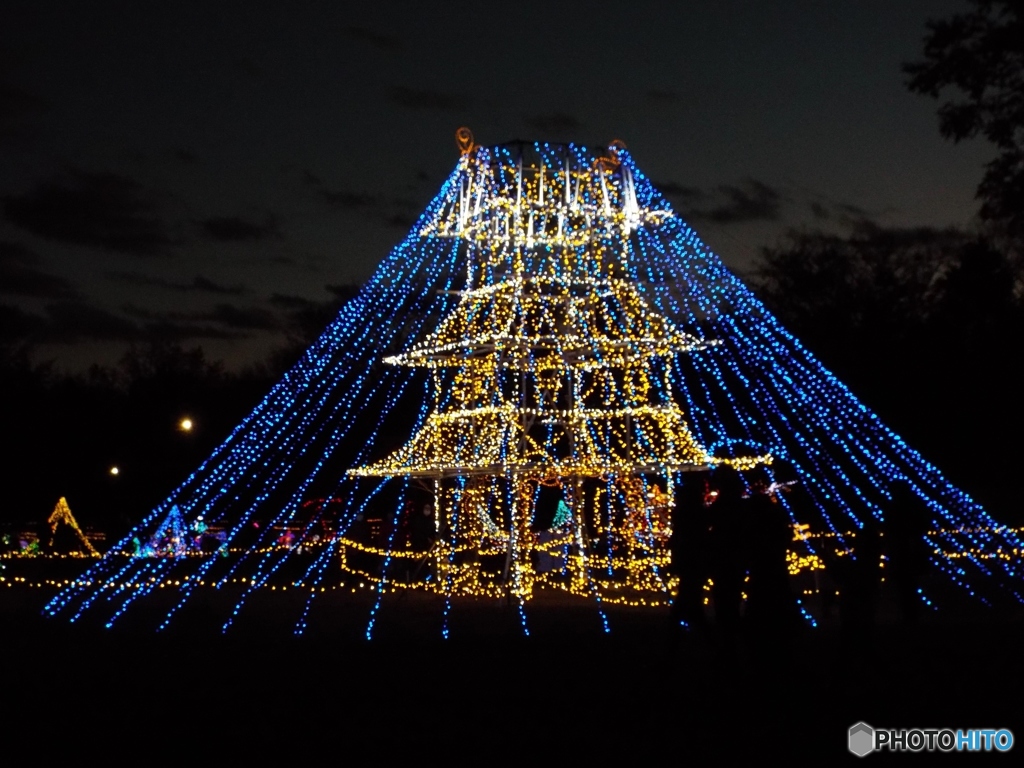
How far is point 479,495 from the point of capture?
20031 mm

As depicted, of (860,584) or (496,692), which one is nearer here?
(496,692)

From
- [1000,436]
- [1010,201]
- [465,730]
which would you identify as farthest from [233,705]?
[1000,436]

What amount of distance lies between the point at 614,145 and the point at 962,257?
20.3m

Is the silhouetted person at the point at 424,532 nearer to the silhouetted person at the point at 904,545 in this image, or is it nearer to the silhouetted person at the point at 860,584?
the silhouetted person at the point at 904,545

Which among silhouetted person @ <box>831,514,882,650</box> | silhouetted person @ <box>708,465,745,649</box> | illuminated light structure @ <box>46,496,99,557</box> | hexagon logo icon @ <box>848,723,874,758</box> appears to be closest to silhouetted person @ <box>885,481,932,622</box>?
silhouetted person @ <box>831,514,882,650</box>

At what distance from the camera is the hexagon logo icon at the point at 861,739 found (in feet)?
23.6

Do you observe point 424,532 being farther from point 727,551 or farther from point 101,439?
point 101,439

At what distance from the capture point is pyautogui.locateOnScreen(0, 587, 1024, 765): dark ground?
745 cm

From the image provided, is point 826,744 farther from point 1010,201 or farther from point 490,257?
point 490,257

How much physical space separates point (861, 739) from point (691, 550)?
3275 mm

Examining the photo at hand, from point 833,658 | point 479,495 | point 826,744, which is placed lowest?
point 826,744

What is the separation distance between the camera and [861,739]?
7.39 metres

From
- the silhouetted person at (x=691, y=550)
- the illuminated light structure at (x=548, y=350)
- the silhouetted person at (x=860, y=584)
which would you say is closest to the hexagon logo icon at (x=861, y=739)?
the silhouetted person at (x=860, y=584)

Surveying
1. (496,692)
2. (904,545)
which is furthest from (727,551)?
(904,545)
